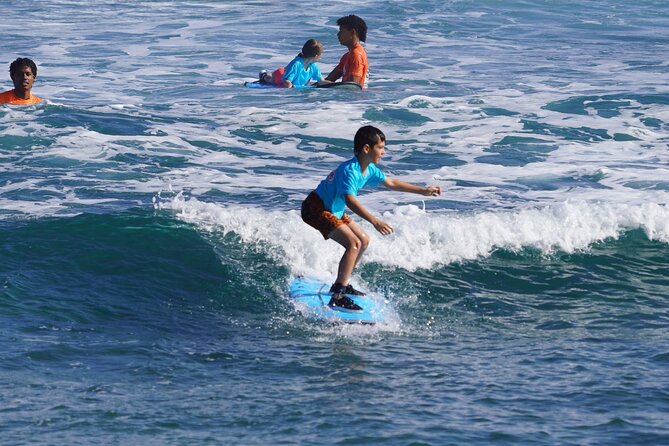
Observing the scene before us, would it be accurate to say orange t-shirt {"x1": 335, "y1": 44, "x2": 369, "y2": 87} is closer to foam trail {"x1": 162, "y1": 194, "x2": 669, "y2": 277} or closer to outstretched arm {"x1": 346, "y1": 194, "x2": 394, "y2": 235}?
foam trail {"x1": 162, "y1": 194, "x2": 669, "y2": 277}

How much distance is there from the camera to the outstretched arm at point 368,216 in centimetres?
784

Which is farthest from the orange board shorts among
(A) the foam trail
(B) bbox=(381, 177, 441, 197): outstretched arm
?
(A) the foam trail

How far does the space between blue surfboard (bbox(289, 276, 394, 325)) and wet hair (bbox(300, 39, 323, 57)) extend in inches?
383

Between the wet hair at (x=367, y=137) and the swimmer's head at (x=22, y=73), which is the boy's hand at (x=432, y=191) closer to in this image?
the wet hair at (x=367, y=137)

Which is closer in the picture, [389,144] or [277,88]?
[389,144]

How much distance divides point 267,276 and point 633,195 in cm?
526

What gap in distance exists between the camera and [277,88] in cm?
1980

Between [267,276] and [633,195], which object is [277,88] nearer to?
[633,195]

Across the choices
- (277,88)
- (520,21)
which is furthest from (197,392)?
(520,21)

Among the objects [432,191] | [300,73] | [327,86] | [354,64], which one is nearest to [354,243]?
[432,191]

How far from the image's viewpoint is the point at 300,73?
19.5 metres

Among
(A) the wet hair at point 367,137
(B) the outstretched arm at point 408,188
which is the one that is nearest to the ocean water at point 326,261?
(B) the outstretched arm at point 408,188

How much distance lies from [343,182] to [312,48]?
1066cm

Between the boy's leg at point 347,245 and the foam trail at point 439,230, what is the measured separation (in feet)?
4.72
